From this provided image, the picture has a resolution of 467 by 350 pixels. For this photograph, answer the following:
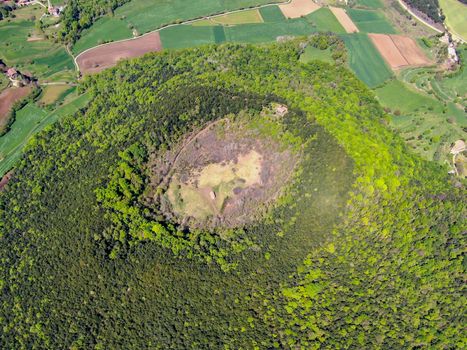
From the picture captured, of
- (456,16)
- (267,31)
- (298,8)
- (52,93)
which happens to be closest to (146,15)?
(52,93)

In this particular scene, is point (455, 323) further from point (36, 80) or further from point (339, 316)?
point (36, 80)

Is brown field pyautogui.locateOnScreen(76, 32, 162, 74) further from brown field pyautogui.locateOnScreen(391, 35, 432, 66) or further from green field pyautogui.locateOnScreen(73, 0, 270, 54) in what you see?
brown field pyautogui.locateOnScreen(391, 35, 432, 66)

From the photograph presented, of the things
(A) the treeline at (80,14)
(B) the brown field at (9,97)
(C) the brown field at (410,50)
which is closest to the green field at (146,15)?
(A) the treeline at (80,14)

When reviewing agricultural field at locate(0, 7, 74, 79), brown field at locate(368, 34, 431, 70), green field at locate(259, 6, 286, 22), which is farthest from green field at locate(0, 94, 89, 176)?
brown field at locate(368, 34, 431, 70)

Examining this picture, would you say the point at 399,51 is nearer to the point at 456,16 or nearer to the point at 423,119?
the point at 423,119

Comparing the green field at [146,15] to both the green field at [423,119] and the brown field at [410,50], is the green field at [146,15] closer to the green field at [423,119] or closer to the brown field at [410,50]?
the brown field at [410,50]

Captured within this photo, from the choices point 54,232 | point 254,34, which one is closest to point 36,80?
point 54,232
